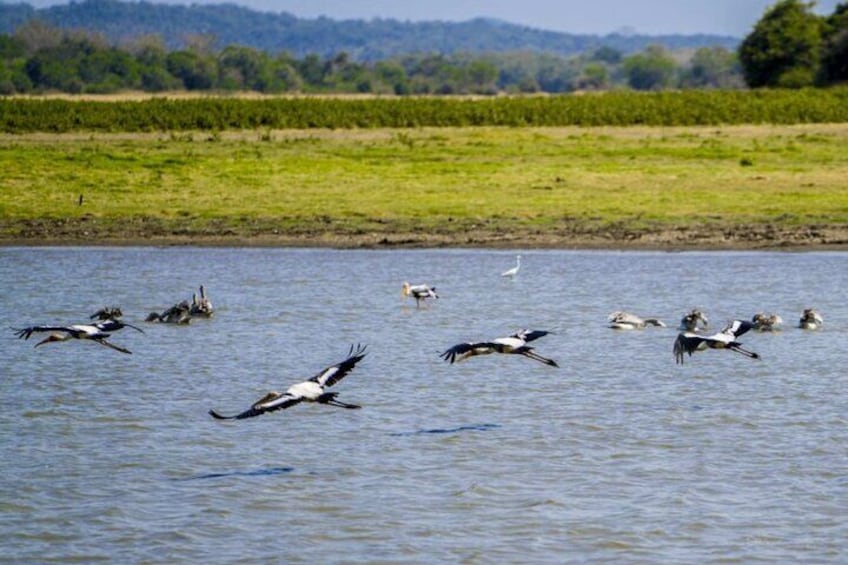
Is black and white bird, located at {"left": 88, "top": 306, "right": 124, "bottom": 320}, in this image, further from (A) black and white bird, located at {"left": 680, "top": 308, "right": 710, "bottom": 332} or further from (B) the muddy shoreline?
(B) the muddy shoreline

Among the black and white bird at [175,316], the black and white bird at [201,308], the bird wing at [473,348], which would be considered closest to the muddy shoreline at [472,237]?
the black and white bird at [201,308]

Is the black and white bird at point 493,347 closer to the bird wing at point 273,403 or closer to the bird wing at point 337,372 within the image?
the bird wing at point 337,372

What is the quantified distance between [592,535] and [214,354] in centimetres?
743

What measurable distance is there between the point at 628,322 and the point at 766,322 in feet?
4.79

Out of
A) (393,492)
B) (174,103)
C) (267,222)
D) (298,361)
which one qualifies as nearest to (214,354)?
→ (298,361)

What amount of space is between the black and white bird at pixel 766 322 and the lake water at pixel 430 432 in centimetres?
11

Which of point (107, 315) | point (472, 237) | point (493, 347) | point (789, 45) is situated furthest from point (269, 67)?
point (493, 347)

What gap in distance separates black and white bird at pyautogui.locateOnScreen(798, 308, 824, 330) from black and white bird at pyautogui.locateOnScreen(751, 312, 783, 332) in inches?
11.8

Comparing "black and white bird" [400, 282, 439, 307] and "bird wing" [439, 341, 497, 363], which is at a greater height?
"bird wing" [439, 341, 497, 363]

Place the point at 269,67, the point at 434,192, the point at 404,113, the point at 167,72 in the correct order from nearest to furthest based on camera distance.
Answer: the point at 434,192 → the point at 404,113 → the point at 167,72 → the point at 269,67

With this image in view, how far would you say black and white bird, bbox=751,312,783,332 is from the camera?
16453 mm

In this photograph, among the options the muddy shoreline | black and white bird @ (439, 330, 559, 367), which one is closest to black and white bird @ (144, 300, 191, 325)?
the muddy shoreline

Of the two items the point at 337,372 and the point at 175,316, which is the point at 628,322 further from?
the point at 337,372

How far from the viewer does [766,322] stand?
16.5m
